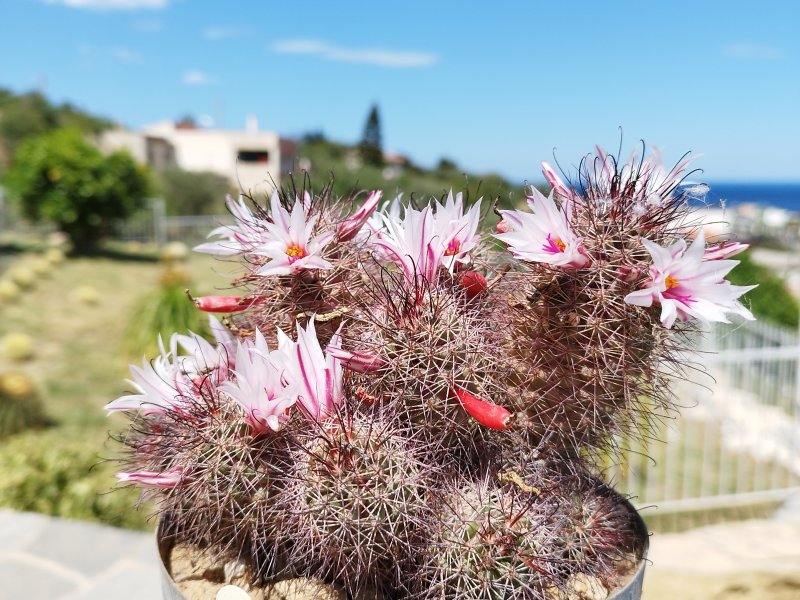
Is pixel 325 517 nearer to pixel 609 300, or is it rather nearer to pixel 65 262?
pixel 609 300

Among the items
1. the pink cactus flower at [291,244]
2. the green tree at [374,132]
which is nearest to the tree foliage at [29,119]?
the green tree at [374,132]

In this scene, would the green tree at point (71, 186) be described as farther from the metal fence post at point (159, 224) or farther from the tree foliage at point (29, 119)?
the tree foliage at point (29, 119)

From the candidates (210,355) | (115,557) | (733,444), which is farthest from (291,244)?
(733,444)

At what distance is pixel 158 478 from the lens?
885 millimetres

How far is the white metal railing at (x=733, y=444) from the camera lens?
4.29 meters

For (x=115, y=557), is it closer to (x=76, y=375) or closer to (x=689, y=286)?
(x=689, y=286)

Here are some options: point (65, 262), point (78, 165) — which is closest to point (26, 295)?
point (65, 262)

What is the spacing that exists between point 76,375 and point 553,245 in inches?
248

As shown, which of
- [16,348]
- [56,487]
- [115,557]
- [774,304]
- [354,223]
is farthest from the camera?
[774,304]

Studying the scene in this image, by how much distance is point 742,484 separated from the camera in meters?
4.79

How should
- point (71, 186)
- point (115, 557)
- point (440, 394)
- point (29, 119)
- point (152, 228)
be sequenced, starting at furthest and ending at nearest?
point (29, 119) → point (152, 228) → point (71, 186) → point (115, 557) → point (440, 394)

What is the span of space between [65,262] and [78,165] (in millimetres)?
1863

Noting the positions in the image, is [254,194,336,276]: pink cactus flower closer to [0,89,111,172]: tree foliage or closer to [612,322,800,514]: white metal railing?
[612,322,800,514]: white metal railing

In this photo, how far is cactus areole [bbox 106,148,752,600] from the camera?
78 cm
